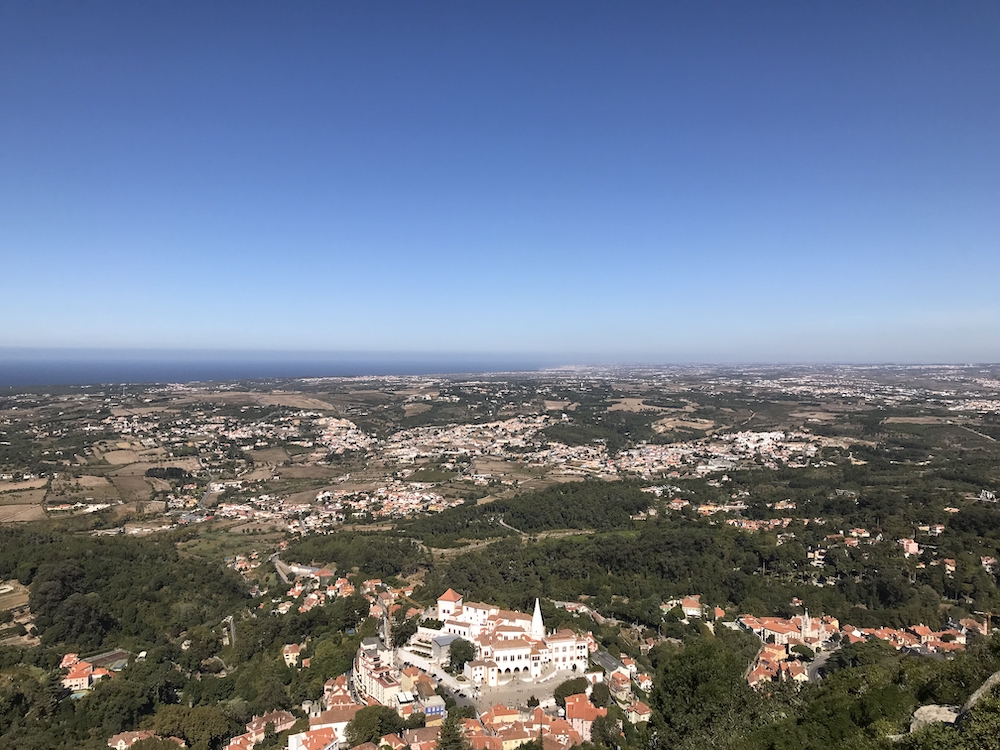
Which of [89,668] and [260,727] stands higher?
[260,727]

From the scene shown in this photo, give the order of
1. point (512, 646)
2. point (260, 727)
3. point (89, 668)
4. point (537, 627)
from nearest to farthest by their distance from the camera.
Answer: point (260, 727), point (512, 646), point (537, 627), point (89, 668)

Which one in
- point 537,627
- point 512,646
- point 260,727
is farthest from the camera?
point 537,627

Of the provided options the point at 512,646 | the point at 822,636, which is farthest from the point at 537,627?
the point at 822,636

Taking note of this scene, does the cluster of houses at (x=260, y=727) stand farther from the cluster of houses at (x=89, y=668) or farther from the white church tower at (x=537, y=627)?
the white church tower at (x=537, y=627)

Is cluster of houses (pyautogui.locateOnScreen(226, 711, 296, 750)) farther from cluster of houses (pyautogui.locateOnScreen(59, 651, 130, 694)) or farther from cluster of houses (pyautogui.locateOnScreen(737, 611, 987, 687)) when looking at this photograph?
cluster of houses (pyautogui.locateOnScreen(737, 611, 987, 687))

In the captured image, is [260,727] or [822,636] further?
[822,636]

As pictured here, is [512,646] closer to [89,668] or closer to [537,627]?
[537,627]

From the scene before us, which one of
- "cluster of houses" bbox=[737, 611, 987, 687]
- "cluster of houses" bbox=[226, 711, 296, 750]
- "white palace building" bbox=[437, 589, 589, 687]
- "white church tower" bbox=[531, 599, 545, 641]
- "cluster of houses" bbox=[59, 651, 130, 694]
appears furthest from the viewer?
"cluster of houses" bbox=[737, 611, 987, 687]

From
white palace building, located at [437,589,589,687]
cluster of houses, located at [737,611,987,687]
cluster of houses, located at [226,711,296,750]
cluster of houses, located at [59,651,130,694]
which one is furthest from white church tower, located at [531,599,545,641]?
cluster of houses, located at [59,651,130,694]

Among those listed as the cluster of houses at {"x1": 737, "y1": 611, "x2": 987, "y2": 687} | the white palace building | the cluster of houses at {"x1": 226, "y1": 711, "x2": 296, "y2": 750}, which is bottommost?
the cluster of houses at {"x1": 737, "y1": 611, "x2": 987, "y2": 687}
